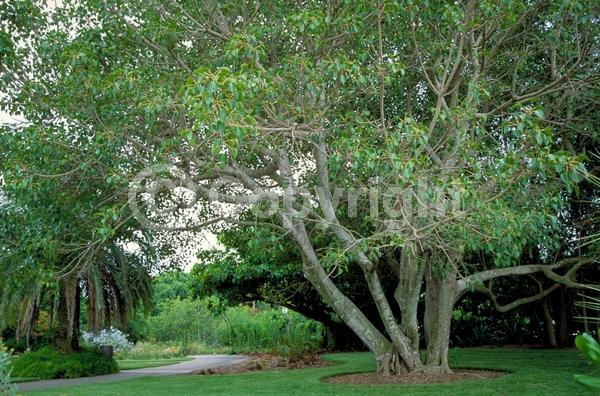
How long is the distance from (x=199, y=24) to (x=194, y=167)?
2328 millimetres

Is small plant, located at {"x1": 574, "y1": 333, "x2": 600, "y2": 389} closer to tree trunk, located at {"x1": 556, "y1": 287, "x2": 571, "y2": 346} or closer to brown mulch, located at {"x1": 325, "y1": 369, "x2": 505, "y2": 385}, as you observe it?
brown mulch, located at {"x1": 325, "y1": 369, "x2": 505, "y2": 385}

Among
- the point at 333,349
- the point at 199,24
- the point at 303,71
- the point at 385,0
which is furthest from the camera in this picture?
the point at 333,349

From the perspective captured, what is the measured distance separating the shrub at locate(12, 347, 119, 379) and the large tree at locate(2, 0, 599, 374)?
5.60 m

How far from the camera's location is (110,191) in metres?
10.9

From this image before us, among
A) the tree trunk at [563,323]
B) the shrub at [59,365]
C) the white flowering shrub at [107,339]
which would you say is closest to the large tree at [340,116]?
the shrub at [59,365]

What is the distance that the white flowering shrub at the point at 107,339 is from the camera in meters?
18.9

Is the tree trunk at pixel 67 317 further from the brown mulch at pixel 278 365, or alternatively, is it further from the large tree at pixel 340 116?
the large tree at pixel 340 116

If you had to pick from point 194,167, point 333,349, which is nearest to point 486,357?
point 333,349

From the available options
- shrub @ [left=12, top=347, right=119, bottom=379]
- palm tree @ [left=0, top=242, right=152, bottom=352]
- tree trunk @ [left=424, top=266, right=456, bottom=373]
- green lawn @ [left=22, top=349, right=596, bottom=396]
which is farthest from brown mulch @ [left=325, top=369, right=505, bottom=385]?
shrub @ [left=12, top=347, right=119, bottom=379]

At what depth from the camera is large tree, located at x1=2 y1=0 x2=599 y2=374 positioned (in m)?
7.67

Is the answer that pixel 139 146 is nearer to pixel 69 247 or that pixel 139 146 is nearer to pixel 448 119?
pixel 69 247

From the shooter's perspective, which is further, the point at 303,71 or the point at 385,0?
the point at 303,71

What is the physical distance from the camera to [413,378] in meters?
10.8

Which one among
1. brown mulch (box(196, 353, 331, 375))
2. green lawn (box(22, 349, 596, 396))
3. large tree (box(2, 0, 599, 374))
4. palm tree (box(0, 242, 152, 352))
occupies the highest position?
large tree (box(2, 0, 599, 374))
